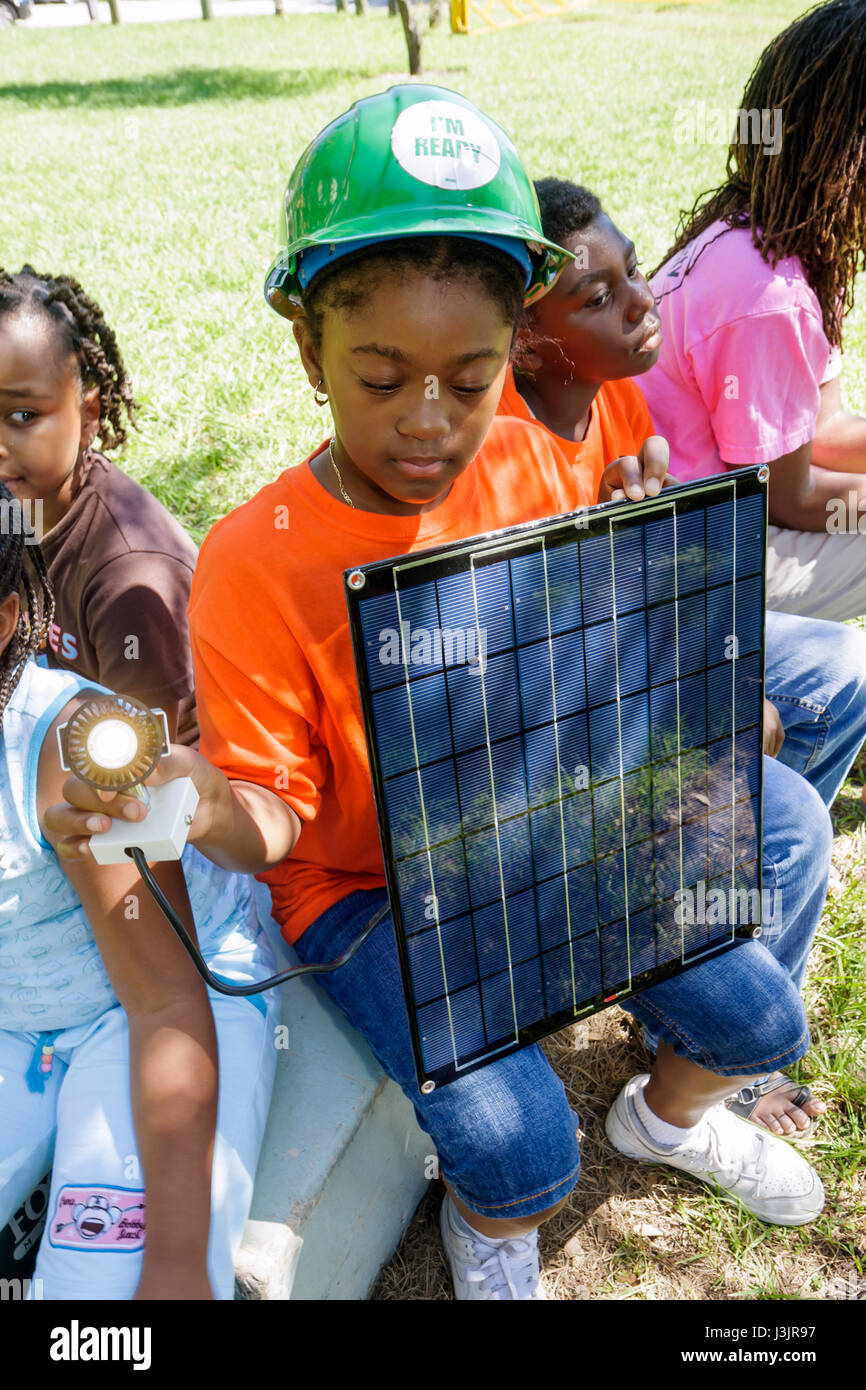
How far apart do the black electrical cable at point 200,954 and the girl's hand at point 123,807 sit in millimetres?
60

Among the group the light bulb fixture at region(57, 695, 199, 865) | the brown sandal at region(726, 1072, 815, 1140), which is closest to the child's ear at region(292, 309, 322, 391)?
the light bulb fixture at region(57, 695, 199, 865)

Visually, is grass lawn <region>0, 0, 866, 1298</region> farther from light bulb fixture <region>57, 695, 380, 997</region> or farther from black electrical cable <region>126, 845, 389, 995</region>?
light bulb fixture <region>57, 695, 380, 997</region>

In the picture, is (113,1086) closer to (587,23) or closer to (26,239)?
(26,239)

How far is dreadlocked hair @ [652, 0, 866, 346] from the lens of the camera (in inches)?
108

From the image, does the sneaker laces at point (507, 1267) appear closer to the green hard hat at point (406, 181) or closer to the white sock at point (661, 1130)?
the white sock at point (661, 1130)

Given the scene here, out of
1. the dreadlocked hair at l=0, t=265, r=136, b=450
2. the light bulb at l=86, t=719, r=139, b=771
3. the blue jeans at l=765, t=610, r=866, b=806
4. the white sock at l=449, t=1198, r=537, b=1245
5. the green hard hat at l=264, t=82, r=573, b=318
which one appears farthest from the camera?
the dreadlocked hair at l=0, t=265, r=136, b=450

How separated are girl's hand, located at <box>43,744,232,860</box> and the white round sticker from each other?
2.95 feet

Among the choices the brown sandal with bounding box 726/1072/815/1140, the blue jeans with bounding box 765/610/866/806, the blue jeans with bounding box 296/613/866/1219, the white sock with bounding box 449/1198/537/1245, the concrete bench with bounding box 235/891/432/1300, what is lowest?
the brown sandal with bounding box 726/1072/815/1140

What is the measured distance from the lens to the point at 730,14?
18.9m

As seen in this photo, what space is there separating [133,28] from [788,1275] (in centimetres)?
2651

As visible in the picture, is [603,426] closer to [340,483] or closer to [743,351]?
[743,351]

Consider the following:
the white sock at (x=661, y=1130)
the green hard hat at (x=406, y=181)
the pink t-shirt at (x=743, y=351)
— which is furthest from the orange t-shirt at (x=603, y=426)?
the white sock at (x=661, y=1130)

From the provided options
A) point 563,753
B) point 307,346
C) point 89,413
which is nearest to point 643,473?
point 563,753

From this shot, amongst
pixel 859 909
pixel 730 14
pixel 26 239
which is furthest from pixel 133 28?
pixel 859 909
